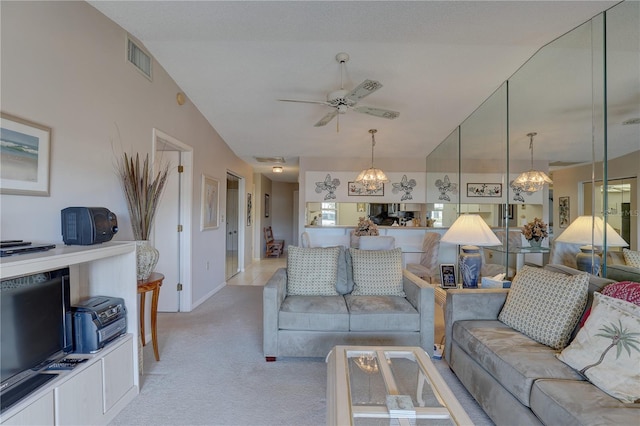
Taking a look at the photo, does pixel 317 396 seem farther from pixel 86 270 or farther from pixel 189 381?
pixel 86 270

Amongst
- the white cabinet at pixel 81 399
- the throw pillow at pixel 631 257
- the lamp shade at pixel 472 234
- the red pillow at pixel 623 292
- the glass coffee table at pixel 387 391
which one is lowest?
the white cabinet at pixel 81 399

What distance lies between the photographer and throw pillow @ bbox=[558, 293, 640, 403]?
4.25 ft

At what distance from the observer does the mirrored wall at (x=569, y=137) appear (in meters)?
2.08

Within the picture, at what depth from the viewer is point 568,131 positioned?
278 cm

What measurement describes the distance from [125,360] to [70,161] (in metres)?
1.42

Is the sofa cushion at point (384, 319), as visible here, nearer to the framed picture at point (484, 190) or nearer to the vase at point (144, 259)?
the vase at point (144, 259)

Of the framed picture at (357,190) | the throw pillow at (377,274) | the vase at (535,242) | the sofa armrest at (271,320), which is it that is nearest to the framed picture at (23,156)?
the sofa armrest at (271,320)

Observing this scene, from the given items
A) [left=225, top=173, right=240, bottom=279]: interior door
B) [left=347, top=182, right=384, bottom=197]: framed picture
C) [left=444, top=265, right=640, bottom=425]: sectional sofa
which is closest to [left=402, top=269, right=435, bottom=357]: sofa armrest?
[left=444, top=265, right=640, bottom=425]: sectional sofa

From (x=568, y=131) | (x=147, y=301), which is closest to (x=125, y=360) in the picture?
(x=147, y=301)

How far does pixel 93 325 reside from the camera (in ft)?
5.76

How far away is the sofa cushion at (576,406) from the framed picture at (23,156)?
116 inches

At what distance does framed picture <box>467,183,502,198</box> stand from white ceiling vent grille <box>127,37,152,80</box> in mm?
4237

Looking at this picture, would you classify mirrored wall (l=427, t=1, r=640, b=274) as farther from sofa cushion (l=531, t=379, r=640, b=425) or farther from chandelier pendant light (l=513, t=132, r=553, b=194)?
sofa cushion (l=531, t=379, r=640, b=425)

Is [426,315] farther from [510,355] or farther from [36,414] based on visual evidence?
[36,414]
